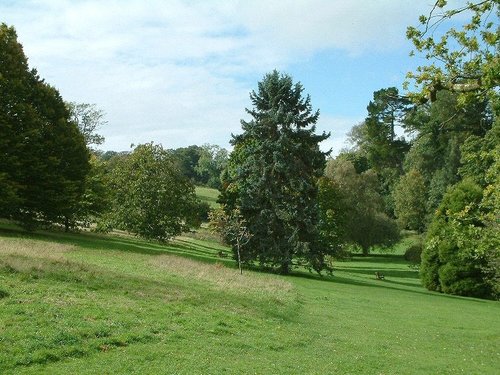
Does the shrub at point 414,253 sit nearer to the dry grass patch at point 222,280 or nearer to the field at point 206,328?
the field at point 206,328

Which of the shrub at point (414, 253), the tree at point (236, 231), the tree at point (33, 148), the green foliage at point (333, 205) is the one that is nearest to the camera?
the tree at point (33, 148)

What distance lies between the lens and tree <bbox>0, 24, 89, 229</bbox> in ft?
125

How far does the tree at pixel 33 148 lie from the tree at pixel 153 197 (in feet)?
29.2

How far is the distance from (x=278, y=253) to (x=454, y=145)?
41586 mm

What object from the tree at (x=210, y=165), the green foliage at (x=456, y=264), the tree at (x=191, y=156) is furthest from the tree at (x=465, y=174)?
the tree at (x=191, y=156)

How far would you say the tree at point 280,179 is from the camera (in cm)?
3947

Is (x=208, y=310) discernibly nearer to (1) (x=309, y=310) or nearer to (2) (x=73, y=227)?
(1) (x=309, y=310)

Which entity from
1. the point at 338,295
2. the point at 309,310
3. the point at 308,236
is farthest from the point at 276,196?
the point at 309,310

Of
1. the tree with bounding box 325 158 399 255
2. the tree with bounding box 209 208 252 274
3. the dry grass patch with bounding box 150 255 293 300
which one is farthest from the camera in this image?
the tree with bounding box 325 158 399 255

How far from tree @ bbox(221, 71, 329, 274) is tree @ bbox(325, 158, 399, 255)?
88.4ft

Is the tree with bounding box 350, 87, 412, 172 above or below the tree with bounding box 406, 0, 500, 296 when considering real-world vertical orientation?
above

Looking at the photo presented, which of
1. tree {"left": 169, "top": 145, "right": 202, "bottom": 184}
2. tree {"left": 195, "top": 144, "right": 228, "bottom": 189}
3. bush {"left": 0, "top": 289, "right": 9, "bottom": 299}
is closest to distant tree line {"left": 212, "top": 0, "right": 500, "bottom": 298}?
bush {"left": 0, "top": 289, "right": 9, "bottom": 299}

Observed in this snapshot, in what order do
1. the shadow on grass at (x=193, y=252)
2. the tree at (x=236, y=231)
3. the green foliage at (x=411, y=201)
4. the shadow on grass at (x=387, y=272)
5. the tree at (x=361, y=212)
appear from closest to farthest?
the tree at (x=236, y=231)
the shadow on grass at (x=193, y=252)
the shadow on grass at (x=387, y=272)
the tree at (x=361, y=212)
the green foliage at (x=411, y=201)

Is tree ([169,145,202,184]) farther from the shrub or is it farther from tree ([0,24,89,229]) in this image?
tree ([0,24,89,229])
